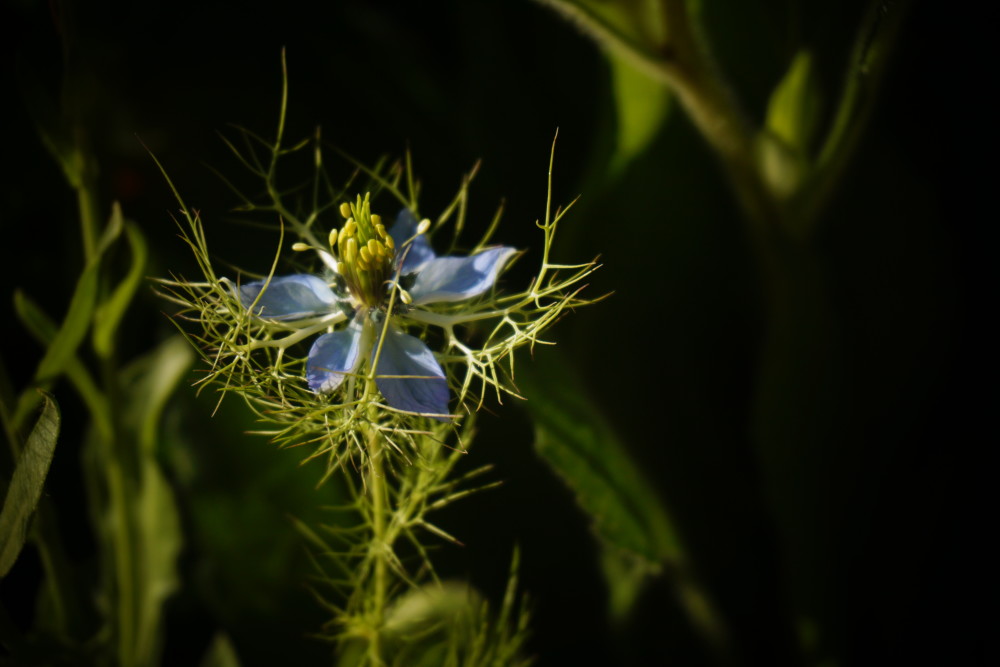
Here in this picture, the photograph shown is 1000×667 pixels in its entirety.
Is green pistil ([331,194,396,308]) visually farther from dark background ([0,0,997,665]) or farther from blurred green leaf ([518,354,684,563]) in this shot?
dark background ([0,0,997,665])

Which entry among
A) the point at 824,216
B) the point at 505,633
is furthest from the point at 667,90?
the point at 505,633

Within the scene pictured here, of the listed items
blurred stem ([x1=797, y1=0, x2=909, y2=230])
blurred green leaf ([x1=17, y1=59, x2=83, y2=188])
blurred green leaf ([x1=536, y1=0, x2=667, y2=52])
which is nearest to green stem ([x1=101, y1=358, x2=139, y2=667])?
blurred green leaf ([x1=17, y1=59, x2=83, y2=188])

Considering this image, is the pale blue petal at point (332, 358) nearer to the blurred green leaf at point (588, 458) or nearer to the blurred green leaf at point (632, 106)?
the blurred green leaf at point (588, 458)

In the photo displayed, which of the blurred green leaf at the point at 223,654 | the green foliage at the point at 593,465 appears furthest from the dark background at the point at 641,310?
the green foliage at the point at 593,465

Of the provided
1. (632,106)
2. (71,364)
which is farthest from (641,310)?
(71,364)

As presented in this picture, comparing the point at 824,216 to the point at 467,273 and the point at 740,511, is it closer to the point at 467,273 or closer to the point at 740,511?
the point at 740,511
